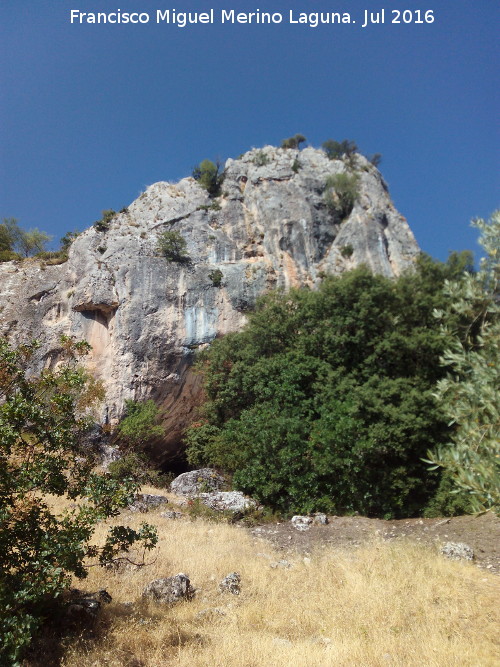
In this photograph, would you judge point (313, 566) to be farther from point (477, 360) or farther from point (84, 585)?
A: point (477, 360)

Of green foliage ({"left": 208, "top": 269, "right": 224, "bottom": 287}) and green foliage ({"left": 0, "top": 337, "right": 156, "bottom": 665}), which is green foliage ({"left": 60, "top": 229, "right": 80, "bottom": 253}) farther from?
green foliage ({"left": 0, "top": 337, "right": 156, "bottom": 665})

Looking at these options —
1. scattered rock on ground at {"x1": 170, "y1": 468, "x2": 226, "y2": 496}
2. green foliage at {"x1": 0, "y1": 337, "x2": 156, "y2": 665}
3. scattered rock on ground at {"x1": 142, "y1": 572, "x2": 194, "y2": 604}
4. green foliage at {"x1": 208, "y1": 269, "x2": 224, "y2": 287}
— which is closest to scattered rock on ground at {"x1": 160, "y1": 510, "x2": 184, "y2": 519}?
scattered rock on ground at {"x1": 170, "y1": 468, "x2": 226, "y2": 496}

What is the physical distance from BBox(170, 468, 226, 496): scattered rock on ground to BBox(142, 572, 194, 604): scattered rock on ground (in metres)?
8.81

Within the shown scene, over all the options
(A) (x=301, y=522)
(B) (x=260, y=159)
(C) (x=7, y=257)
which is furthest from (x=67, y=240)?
(A) (x=301, y=522)

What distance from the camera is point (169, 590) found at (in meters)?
6.99

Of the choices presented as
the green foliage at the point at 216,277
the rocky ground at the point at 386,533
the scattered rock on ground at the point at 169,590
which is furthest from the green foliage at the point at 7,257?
the scattered rock on ground at the point at 169,590

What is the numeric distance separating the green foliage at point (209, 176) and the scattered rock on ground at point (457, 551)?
25.5 m

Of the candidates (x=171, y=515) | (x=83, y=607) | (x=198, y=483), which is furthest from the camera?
(x=198, y=483)

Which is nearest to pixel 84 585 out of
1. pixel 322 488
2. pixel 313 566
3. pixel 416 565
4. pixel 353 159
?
pixel 313 566

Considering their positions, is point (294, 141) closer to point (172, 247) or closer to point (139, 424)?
point (172, 247)

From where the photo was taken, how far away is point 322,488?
13906mm

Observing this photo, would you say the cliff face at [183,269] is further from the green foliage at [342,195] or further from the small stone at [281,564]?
the small stone at [281,564]

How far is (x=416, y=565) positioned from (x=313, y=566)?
6.10 ft

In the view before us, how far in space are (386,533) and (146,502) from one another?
696 centimetres
